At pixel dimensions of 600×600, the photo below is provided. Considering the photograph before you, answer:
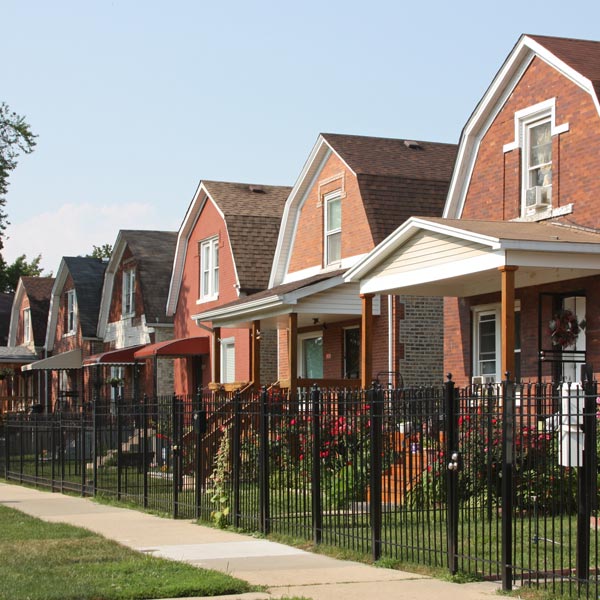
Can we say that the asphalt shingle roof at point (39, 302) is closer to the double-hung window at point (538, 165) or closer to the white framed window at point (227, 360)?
the white framed window at point (227, 360)

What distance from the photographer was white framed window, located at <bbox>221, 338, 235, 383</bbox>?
101 feet

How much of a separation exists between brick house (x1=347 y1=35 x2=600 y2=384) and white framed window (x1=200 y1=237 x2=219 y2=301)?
38.7 feet

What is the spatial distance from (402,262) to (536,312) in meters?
2.30

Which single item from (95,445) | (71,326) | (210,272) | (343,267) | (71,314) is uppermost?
(210,272)

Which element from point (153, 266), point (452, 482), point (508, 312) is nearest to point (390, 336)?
point (508, 312)

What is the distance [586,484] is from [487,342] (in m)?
11.8

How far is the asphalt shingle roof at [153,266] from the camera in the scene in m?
36.5

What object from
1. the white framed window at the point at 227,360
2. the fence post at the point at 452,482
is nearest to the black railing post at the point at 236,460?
the fence post at the point at 452,482

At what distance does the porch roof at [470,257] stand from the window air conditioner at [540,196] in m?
0.47

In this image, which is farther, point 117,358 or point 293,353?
point 117,358

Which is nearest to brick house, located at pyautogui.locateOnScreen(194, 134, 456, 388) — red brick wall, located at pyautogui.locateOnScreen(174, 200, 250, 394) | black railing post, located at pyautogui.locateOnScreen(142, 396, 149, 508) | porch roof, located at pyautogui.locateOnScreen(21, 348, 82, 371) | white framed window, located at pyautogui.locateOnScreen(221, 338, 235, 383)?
red brick wall, located at pyautogui.locateOnScreen(174, 200, 250, 394)

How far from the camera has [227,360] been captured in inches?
1223

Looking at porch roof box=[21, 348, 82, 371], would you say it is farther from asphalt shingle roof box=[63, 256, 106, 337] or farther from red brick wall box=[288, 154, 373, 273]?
red brick wall box=[288, 154, 373, 273]

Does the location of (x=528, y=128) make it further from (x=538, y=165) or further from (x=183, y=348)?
(x=183, y=348)
